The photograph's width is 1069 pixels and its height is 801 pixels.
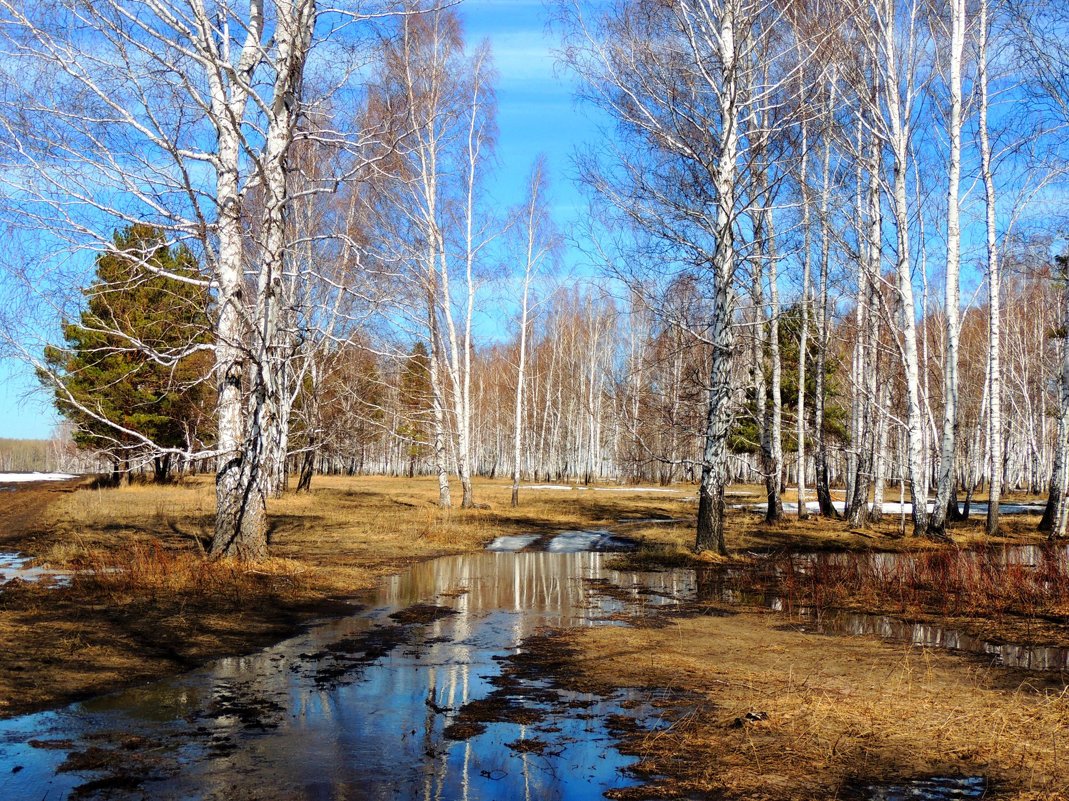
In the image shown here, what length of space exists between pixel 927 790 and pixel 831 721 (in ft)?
3.42

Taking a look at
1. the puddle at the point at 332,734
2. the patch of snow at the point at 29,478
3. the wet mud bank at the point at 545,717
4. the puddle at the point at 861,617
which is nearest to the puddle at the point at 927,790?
the wet mud bank at the point at 545,717

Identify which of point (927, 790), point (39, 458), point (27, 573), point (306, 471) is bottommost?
point (39, 458)

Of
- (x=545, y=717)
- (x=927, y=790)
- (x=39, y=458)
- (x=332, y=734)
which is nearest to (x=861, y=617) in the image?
(x=545, y=717)

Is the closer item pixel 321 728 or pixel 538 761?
pixel 538 761

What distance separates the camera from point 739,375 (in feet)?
153

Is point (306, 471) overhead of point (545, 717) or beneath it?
overhead

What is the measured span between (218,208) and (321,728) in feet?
27.0

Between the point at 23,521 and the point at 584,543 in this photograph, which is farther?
the point at 23,521

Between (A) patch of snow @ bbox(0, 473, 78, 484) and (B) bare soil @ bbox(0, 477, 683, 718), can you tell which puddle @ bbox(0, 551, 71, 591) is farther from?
(A) patch of snow @ bbox(0, 473, 78, 484)

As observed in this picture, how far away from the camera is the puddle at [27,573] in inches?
418

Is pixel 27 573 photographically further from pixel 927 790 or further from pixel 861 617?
pixel 927 790

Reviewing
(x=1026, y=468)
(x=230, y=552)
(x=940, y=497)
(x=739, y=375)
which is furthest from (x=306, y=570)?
(x=1026, y=468)

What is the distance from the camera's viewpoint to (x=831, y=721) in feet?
17.1

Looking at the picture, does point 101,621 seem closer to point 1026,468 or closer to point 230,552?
point 230,552
